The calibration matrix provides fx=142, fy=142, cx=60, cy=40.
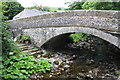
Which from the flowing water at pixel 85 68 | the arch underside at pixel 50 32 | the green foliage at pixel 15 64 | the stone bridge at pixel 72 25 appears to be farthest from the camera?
the arch underside at pixel 50 32

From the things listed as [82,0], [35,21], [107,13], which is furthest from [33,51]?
[82,0]

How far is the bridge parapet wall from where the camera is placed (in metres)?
7.35

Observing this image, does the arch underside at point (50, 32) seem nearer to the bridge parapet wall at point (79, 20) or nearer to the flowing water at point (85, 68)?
the bridge parapet wall at point (79, 20)

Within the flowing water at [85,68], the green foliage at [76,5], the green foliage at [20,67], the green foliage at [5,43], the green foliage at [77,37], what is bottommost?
the flowing water at [85,68]

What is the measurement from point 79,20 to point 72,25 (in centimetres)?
55

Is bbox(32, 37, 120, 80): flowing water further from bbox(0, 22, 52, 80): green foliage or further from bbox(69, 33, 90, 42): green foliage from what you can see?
bbox(69, 33, 90, 42): green foliage

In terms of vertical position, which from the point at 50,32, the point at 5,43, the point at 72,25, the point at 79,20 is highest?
the point at 79,20

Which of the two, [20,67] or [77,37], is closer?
[20,67]

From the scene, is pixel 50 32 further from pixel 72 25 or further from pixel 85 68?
pixel 85 68

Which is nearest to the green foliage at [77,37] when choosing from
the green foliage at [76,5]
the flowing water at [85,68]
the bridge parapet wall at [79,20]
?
the green foliage at [76,5]

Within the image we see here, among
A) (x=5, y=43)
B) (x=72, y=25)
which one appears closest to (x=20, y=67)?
(x=5, y=43)

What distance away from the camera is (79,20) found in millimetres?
8883

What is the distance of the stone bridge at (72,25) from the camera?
7279mm

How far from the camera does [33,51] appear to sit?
1012cm
